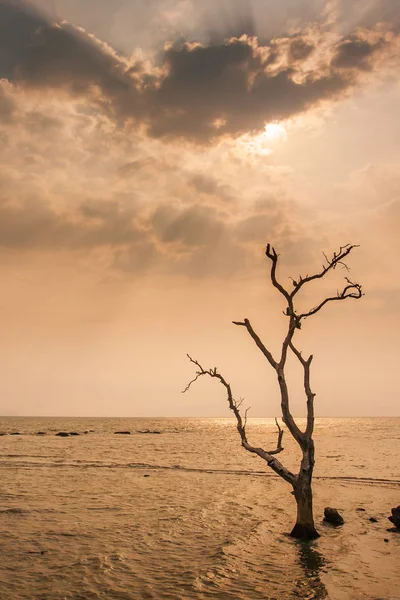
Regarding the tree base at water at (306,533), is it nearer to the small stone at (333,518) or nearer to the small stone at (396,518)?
the small stone at (333,518)

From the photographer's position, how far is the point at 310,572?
14.2 metres

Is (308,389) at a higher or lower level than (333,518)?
higher

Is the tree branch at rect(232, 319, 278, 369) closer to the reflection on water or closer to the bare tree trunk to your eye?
the bare tree trunk

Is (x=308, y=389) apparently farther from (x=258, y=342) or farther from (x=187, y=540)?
(x=187, y=540)

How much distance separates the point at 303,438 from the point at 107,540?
8349 mm

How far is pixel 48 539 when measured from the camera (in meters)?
17.8

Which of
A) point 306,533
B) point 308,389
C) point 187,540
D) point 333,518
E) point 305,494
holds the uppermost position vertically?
point 308,389

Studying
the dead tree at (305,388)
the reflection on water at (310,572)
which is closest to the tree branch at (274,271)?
the dead tree at (305,388)

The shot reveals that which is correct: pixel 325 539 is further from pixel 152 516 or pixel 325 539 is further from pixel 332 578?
pixel 152 516

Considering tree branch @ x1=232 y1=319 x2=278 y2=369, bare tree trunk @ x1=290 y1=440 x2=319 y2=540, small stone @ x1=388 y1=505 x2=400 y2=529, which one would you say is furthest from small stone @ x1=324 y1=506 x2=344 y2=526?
tree branch @ x1=232 y1=319 x2=278 y2=369

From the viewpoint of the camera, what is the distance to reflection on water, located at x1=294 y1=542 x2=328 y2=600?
12.6m

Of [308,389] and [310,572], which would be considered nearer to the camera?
[310,572]

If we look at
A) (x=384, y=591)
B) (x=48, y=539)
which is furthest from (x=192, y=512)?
(x=384, y=591)

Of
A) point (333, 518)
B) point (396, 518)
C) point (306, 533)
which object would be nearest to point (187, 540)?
point (306, 533)
